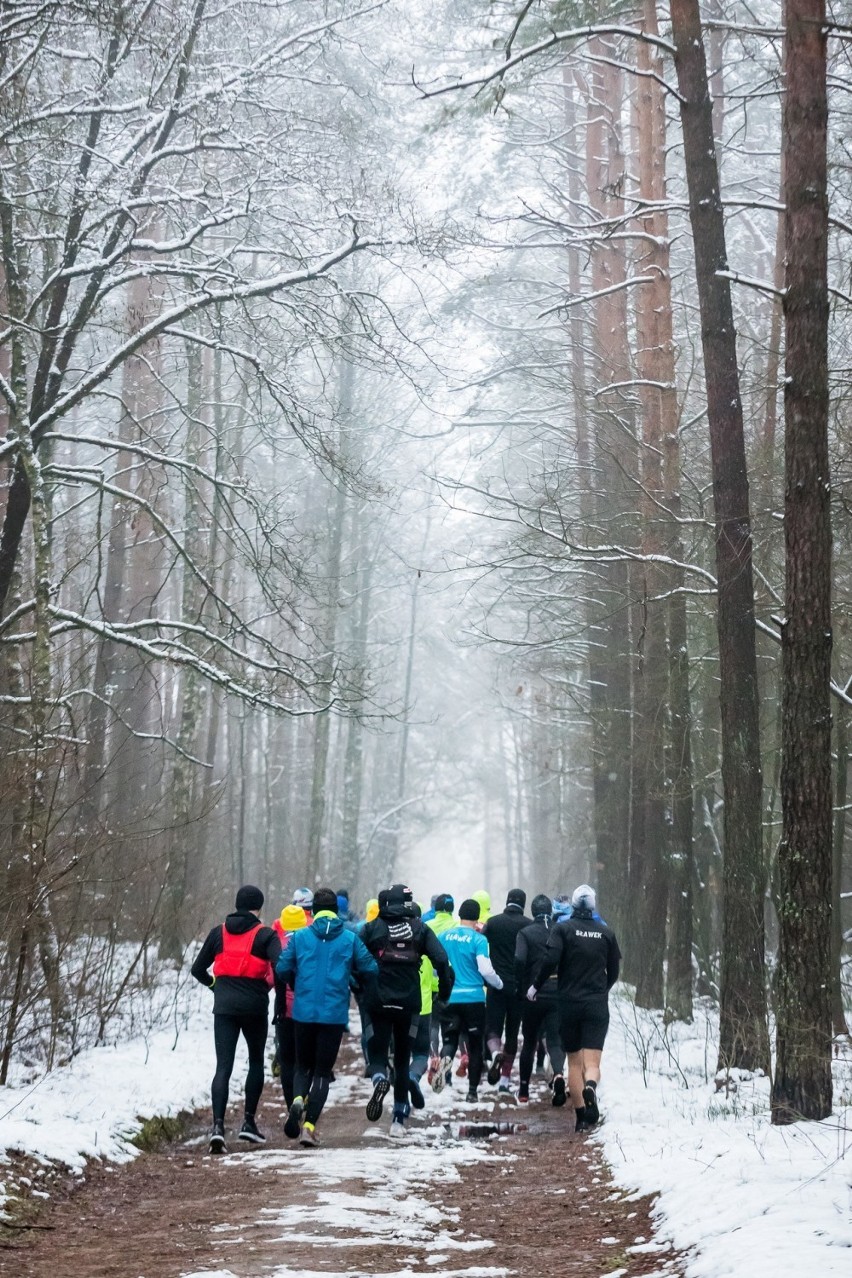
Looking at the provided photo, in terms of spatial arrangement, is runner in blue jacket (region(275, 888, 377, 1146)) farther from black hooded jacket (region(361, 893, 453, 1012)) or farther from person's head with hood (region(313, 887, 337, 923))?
black hooded jacket (region(361, 893, 453, 1012))

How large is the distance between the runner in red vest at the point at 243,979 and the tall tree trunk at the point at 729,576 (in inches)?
149

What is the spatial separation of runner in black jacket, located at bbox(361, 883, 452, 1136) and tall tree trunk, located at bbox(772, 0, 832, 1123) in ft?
11.0

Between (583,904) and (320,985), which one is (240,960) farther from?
(583,904)

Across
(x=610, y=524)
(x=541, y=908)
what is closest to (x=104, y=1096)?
(x=541, y=908)

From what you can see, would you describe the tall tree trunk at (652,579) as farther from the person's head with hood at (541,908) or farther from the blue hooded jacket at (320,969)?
the blue hooded jacket at (320,969)

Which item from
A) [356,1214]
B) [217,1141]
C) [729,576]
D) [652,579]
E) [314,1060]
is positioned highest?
[652,579]

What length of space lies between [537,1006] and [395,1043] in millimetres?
2170

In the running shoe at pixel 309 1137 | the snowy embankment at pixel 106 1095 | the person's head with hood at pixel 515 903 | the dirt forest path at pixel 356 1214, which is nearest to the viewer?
the dirt forest path at pixel 356 1214

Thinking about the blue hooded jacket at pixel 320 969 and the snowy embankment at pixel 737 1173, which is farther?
the blue hooded jacket at pixel 320 969

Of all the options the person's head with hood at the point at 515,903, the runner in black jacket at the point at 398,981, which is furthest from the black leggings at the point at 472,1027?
the runner in black jacket at the point at 398,981

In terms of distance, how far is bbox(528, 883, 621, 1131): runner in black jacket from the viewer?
1000 cm

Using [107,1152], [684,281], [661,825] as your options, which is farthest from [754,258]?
[107,1152]

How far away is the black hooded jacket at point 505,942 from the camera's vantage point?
1266 cm

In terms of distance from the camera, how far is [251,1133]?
31.2ft
